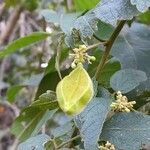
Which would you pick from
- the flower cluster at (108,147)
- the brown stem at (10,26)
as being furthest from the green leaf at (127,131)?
the brown stem at (10,26)

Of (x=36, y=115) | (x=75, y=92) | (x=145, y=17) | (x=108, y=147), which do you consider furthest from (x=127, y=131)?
(x=145, y=17)

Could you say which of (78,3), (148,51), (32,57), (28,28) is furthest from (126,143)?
(28,28)

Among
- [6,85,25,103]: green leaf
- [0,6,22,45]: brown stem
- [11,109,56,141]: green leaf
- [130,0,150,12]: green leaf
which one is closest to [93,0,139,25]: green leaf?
[130,0,150,12]: green leaf

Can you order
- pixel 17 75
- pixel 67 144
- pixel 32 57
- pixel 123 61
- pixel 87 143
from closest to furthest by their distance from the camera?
pixel 87 143 → pixel 67 144 → pixel 123 61 → pixel 32 57 → pixel 17 75

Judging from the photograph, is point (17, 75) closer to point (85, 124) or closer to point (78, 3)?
point (78, 3)

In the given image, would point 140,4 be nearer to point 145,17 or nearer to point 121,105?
point 121,105
